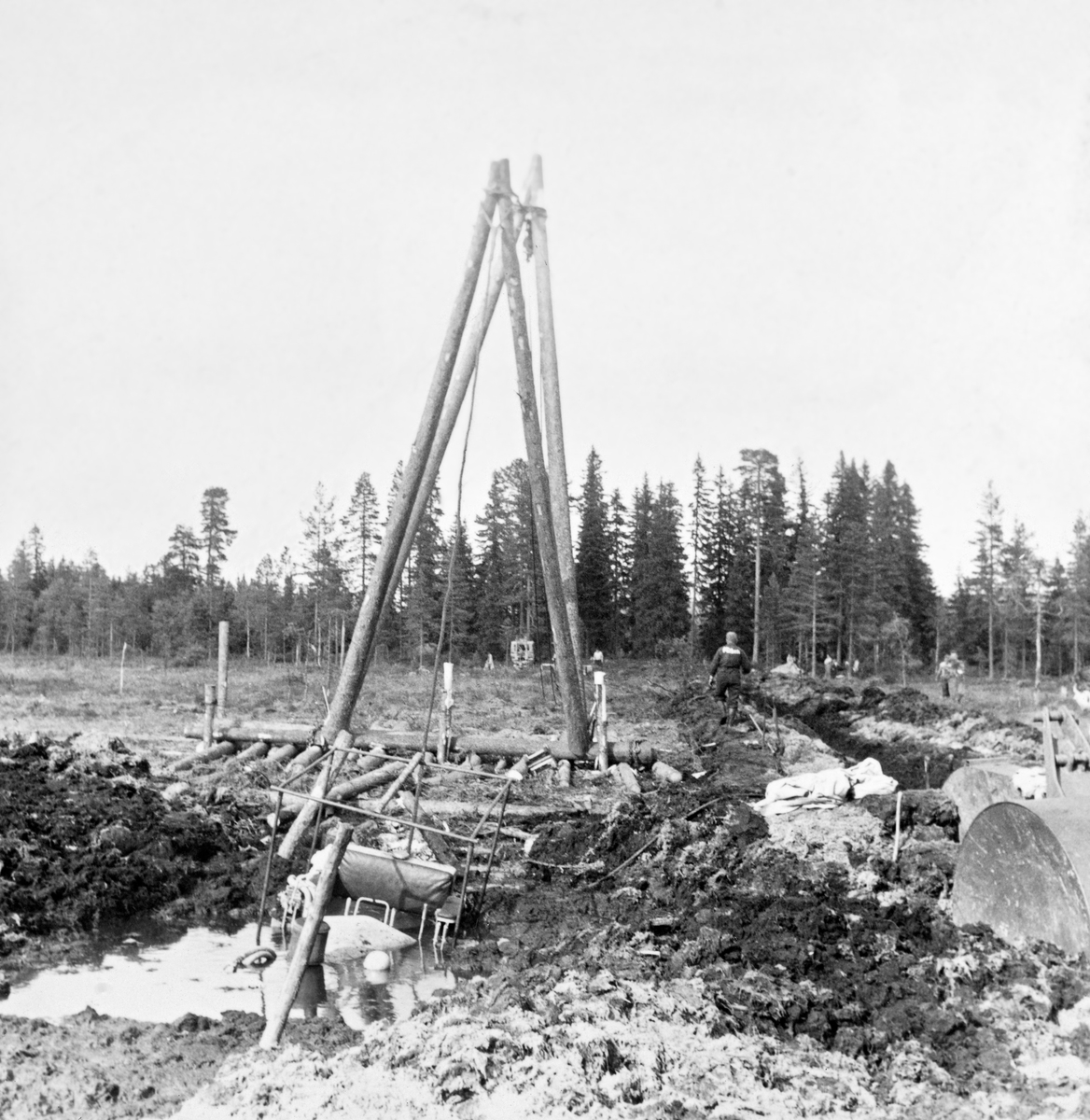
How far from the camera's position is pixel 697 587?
68.6 meters

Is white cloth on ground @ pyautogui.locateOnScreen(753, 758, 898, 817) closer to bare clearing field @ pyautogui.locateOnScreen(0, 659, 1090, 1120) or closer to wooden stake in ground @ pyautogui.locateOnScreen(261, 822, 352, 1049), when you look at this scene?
bare clearing field @ pyautogui.locateOnScreen(0, 659, 1090, 1120)

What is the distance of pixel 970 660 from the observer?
77.1 meters

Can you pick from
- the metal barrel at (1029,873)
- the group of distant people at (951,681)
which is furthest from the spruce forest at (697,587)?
the metal barrel at (1029,873)

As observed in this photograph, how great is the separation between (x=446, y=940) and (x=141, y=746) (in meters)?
9.87

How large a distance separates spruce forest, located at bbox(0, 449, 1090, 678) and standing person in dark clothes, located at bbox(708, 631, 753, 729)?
34863 millimetres

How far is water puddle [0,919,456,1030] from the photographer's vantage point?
595 cm

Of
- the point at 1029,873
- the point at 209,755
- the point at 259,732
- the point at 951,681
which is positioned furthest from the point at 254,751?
the point at 951,681

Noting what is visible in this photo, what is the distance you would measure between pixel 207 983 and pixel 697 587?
208 ft

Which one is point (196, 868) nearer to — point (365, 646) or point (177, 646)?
point (365, 646)

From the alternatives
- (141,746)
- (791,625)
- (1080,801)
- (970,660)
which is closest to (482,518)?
(791,625)

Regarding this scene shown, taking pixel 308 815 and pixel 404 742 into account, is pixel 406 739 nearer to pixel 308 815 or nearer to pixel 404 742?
pixel 404 742

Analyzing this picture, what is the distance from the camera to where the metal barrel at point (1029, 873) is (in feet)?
Result: 17.5

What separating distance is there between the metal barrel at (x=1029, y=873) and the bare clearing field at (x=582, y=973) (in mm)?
185

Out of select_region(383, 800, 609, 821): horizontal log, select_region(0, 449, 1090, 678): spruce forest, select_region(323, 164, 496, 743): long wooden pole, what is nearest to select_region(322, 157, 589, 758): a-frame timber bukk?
select_region(323, 164, 496, 743): long wooden pole
